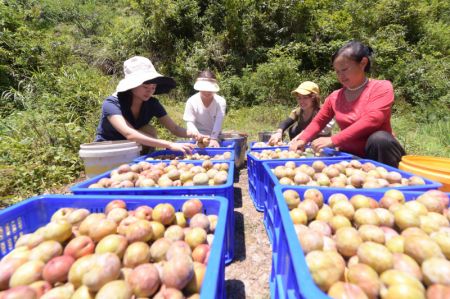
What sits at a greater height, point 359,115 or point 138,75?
point 138,75

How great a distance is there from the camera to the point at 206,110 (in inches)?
151

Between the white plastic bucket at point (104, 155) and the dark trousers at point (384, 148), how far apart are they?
2305mm

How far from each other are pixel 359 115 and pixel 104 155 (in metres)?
2.54

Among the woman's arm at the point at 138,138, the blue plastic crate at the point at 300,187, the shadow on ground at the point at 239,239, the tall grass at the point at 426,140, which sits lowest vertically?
the shadow on ground at the point at 239,239

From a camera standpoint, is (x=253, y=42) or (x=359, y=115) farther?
(x=253, y=42)

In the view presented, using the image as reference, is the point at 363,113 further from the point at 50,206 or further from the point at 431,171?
the point at 50,206

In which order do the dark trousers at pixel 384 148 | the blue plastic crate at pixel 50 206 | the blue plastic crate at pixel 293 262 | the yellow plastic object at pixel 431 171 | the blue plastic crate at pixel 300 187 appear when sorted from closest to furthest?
the blue plastic crate at pixel 293 262 < the blue plastic crate at pixel 50 206 < the blue plastic crate at pixel 300 187 < the yellow plastic object at pixel 431 171 < the dark trousers at pixel 384 148

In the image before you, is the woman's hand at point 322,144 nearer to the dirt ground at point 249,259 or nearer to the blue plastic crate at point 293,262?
the dirt ground at point 249,259

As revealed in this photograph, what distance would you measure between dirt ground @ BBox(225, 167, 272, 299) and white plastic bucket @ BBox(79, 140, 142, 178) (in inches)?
48.0

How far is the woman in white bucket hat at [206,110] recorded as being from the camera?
12.0 ft

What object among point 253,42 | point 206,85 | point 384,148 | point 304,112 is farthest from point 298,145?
point 253,42

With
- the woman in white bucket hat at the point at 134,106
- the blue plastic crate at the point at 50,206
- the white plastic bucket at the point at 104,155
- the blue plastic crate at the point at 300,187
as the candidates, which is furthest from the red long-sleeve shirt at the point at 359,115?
the white plastic bucket at the point at 104,155

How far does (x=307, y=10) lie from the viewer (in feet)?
35.4

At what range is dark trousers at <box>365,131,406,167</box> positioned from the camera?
232cm
